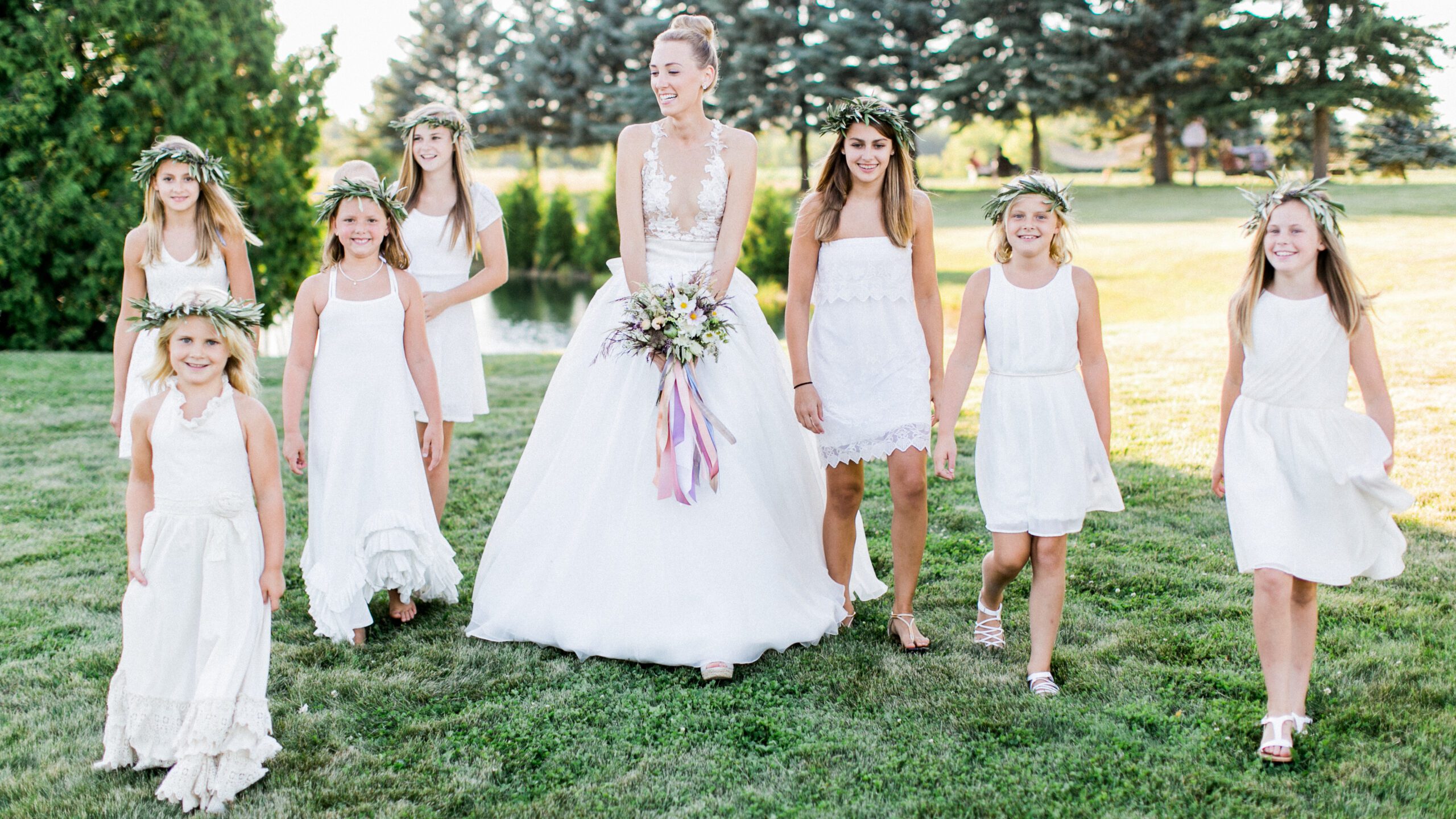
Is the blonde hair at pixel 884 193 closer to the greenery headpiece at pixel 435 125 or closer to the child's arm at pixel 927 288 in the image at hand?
the child's arm at pixel 927 288

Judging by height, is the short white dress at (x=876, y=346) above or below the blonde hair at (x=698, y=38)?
below

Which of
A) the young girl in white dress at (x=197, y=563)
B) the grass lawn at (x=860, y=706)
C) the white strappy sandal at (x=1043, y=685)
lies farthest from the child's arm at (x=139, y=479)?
the white strappy sandal at (x=1043, y=685)

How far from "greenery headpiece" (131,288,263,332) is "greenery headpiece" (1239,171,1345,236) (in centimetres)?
309

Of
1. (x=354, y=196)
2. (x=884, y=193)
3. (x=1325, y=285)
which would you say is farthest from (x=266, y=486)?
(x=1325, y=285)

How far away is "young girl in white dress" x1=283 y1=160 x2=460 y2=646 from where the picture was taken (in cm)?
444

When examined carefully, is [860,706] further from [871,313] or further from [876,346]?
[871,313]

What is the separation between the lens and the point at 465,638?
180 inches

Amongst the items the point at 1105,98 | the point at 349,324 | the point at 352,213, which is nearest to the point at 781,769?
the point at 349,324

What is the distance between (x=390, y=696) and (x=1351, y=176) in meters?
38.5

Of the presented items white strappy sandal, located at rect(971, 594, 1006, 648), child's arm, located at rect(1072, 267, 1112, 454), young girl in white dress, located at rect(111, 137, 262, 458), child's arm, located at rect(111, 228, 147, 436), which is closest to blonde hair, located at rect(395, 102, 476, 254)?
young girl in white dress, located at rect(111, 137, 262, 458)

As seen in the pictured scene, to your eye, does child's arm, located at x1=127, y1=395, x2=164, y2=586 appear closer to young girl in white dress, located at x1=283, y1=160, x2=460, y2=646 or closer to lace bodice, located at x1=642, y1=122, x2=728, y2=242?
Result: young girl in white dress, located at x1=283, y1=160, x2=460, y2=646

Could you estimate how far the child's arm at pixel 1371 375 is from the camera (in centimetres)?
334

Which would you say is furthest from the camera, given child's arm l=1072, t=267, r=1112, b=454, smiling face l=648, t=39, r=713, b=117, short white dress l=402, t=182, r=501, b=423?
short white dress l=402, t=182, r=501, b=423

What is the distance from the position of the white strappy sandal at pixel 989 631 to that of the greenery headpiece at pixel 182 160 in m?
3.81
